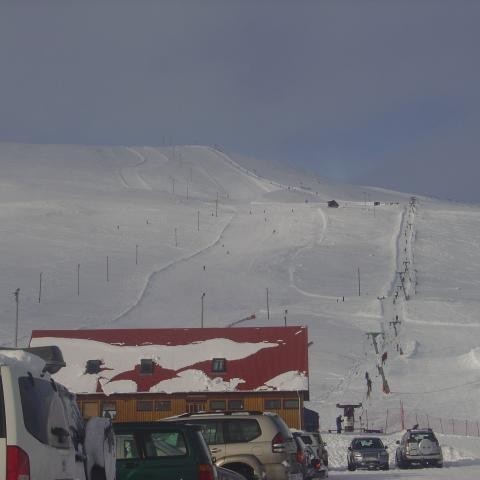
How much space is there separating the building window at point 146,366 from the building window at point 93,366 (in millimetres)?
1584

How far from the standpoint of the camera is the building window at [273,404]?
41.1m

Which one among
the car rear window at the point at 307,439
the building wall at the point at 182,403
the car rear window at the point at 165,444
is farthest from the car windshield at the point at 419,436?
the car rear window at the point at 165,444

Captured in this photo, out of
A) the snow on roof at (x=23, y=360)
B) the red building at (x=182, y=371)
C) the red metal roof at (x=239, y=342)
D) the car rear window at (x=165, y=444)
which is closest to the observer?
the snow on roof at (x=23, y=360)

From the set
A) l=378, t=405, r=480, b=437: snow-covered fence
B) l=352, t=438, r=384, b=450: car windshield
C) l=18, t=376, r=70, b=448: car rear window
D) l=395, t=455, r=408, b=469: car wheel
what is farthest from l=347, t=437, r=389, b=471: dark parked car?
l=18, t=376, r=70, b=448: car rear window

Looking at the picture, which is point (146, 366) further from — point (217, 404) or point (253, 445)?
point (253, 445)

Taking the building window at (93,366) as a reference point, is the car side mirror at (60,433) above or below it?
below

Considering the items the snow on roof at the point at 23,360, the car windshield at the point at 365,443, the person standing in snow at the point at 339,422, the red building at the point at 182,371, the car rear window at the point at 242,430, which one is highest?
the red building at the point at 182,371

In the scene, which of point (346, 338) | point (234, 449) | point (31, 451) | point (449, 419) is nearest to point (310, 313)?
point (346, 338)

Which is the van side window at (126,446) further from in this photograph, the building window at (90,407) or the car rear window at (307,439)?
the building window at (90,407)

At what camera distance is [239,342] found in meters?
42.9

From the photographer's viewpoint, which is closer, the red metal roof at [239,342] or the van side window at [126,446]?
the van side window at [126,446]

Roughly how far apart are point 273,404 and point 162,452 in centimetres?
2920

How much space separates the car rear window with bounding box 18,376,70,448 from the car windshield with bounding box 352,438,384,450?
2463 cm

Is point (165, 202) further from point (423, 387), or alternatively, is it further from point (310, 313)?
point (423, 387)
